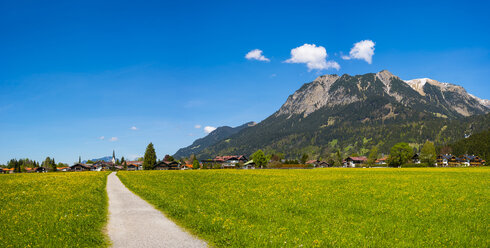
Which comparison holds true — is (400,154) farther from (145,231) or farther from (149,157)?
(145,231)

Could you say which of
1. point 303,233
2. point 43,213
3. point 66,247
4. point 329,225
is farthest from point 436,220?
point 43,213

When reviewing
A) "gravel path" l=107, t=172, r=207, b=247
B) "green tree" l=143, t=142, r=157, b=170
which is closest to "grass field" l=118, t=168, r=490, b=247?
"gravel path" l=107, t=172, r=207, b=247

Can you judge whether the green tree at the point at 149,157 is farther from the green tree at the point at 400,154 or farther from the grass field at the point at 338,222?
the grass field at the point at 338,222

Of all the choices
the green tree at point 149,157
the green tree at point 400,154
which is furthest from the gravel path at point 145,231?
the green tree at point 400,154

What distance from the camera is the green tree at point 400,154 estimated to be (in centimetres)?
15212

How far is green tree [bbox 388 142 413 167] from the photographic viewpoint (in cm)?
15212

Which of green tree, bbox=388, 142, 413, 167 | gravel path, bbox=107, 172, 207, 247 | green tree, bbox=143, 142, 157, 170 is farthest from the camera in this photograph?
green tree, bbox=143, 142, 157, 170

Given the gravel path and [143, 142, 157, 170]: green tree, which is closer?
the gravel path

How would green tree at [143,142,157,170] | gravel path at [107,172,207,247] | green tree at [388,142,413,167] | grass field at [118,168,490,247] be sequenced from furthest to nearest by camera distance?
green tree at [143,142,157,170], green tree at [388,142,413,167], gravel path at [107,172,207,247], grass field at [118,168,490,247]

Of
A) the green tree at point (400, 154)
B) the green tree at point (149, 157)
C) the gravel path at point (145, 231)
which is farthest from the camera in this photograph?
the green tree at point (149, 157)

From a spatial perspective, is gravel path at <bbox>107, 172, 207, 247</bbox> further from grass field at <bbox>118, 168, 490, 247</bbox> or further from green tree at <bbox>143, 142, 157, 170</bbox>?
green tree at <bbox>143, 142, 157, 170</bbox>

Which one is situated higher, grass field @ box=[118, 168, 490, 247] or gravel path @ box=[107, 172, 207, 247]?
gravel path @ box=[107, 172, 207, 247]

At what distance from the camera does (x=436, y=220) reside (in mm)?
17094

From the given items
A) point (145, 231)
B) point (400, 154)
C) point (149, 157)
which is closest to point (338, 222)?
point (145, 231)
